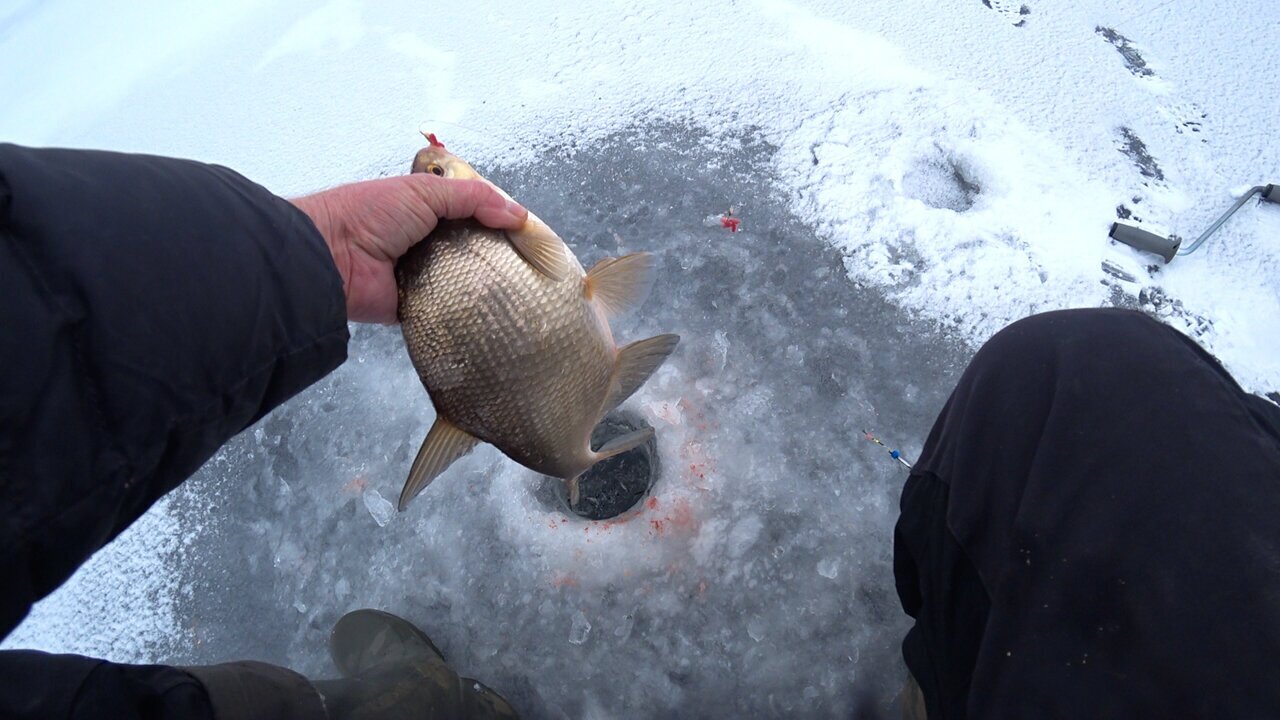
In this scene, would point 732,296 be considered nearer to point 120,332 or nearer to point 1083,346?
point 1083,346

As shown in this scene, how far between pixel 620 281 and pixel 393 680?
1.19 m

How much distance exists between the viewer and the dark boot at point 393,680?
1.74 m

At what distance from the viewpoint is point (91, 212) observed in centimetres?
106

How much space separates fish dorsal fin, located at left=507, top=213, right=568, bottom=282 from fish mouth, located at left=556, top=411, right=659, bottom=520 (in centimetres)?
84

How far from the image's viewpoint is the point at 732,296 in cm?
247

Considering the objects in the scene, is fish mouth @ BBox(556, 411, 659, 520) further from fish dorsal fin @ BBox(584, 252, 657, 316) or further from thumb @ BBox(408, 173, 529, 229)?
thumb @ BBox(408, 173, 529, 229)

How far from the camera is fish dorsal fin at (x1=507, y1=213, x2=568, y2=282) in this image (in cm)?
158

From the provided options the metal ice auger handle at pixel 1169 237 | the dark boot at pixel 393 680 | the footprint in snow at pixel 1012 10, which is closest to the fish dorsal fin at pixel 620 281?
the dark boot at pixel 393 680

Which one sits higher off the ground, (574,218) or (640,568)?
(574,218)

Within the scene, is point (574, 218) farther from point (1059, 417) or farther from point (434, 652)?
point (1059, 417)

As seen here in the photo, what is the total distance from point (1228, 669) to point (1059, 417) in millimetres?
451

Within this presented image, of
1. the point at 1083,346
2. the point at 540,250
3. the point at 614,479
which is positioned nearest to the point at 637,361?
the point at 540,250

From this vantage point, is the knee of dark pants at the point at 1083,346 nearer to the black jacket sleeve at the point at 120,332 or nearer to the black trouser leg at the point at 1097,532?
the black trouser leg at the point at 1097,532

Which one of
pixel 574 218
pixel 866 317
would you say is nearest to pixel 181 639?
pixel 574 218
